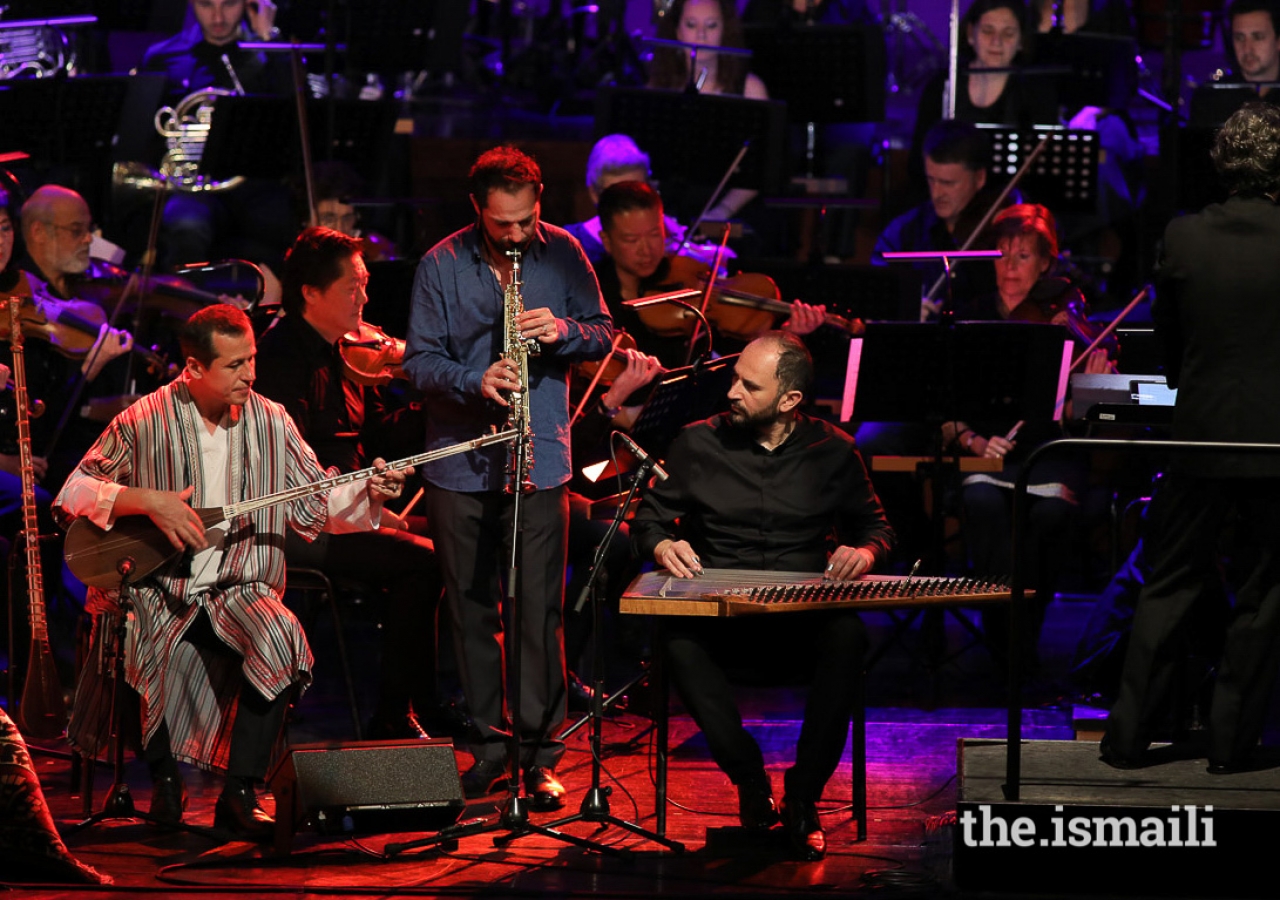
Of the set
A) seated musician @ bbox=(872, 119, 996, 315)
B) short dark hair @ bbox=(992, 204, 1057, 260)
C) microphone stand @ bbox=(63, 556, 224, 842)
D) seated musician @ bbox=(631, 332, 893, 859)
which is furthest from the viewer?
seated musician @ bbox=(872, 119, 996, 315)

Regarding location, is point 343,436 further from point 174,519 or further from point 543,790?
point 543,790

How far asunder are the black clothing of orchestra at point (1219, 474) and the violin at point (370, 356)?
2.54 m

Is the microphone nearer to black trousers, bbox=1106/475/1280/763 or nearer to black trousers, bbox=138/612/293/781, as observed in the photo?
black trousers, bbox=138/612/293/781

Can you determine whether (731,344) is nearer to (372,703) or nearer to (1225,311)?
(372,703)

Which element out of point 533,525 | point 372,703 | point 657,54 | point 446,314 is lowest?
point 372,703

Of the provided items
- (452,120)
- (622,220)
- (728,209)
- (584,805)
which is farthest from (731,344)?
(452,120)

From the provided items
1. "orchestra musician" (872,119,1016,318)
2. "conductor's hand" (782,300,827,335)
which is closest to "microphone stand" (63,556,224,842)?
"conductor's hand" (782,300,827,335)

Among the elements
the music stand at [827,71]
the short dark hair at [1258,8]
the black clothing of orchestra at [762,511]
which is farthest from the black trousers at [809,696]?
the short dark hair at [1258,8]

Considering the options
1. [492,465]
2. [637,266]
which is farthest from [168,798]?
[637,266]

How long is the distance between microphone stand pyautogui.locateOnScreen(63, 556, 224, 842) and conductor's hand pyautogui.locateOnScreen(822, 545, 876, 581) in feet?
5.51

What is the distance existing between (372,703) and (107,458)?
64.5 inches

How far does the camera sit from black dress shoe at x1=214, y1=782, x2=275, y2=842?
177 inches

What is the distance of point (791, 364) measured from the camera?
4.75m

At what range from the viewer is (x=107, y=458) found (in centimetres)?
468
